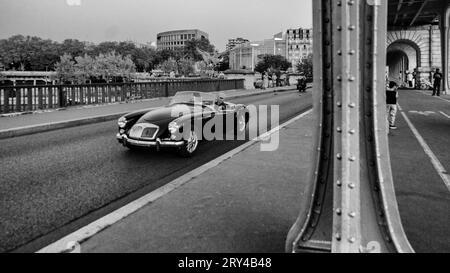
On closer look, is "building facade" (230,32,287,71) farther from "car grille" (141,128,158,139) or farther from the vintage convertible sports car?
"car grille" (141,128,158,139)

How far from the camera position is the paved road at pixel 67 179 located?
4.01 metres

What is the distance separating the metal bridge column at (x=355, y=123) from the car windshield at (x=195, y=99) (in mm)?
6442

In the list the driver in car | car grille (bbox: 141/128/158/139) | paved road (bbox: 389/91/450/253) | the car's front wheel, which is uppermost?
the driver in car

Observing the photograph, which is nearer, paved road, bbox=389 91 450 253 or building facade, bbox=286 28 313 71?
paved road, bbox=389 91 450 253

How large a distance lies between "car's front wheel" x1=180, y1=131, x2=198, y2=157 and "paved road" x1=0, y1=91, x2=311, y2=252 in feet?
0.62

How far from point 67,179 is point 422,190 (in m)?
5.05

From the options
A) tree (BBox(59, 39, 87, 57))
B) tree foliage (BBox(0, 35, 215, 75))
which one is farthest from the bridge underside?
tree (BBox(59, 39, 87, 57))

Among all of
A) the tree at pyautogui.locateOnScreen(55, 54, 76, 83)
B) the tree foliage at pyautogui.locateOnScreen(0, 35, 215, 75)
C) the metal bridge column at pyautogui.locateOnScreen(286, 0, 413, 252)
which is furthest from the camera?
the tree foliage at pyautogui.locateOnScreen(0, 35, 215, 75)

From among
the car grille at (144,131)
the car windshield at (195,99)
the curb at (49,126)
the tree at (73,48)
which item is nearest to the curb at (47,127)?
the curb at (49,126)

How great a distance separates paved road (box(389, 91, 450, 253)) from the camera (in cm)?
356

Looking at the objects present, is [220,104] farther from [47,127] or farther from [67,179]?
[47,127]

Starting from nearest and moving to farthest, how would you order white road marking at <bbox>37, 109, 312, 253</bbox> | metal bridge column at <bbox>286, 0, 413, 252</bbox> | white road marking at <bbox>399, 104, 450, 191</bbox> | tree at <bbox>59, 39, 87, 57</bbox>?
metal bridge column at <bbox>286, 0, 413, 252</bbox>
white road marking at <bbox>37, 109, 312, 253</bbox>
white road marking at <bbox>399, 104, 450, 191</bbox>
tree at <bbox>59, 39, 87, 57</bbox>

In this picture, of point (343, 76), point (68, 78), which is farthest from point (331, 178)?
point (68, 78)

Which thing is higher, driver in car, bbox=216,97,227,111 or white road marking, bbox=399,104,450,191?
driver in car, bbox=216,97,227,111
